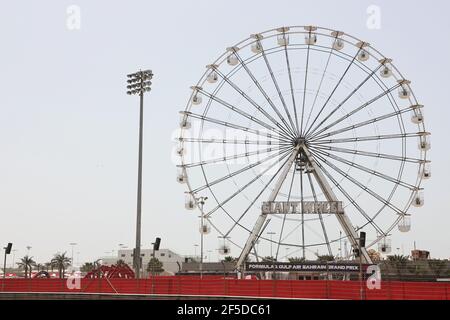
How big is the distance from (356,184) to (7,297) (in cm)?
2653

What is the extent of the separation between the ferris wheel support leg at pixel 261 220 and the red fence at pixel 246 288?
1360 cm

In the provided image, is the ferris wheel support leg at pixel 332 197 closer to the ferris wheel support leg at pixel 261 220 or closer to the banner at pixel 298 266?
the ferris wheel support leg at pixel 261 220

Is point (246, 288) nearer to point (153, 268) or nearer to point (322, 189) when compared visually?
point (153, 268)

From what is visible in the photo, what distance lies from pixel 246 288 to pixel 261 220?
49.3 feet

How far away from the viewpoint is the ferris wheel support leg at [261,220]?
4934cm

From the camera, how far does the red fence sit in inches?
1300

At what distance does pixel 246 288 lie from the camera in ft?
117

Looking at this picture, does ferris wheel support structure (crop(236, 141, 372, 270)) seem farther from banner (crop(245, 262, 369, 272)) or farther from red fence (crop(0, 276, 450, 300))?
red fence (crop(0, 276, 450, 300))

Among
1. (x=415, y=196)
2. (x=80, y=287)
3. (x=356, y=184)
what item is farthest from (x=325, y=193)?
(x=80, y=287)

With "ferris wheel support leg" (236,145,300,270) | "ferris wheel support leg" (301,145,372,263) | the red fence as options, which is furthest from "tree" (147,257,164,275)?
"ferris wheel support leg" (301,145,372,263)

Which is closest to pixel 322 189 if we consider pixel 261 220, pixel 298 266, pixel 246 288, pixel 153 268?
pixel 261 220
